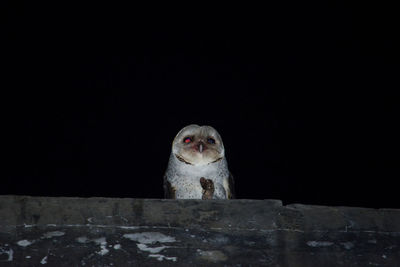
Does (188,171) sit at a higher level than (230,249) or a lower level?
higher

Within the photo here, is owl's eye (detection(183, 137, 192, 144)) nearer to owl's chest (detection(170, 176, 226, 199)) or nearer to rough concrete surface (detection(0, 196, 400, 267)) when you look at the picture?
owl's chest (detection(170, 176, 226, 199))

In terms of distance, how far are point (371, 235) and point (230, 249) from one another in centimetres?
65

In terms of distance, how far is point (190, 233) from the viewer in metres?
2.25

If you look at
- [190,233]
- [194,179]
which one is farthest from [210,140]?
[190,233]

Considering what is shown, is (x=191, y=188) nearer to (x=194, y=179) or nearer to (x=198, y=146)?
(x=194, y=179)

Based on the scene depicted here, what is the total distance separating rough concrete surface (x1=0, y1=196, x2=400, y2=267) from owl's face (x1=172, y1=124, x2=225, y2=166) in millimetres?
1558

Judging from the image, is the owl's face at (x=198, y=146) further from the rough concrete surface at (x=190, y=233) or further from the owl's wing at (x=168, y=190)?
the rough concrete surface at (x=190, y=233)

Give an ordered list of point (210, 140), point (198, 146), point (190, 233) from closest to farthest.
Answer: point (190, 233) → point (198, 146) → point (210, 140)

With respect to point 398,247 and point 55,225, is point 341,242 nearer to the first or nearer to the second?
point 398,247

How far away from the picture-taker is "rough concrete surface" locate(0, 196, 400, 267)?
6.80ft

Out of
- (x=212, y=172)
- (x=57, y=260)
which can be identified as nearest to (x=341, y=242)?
(x=57, y=260)

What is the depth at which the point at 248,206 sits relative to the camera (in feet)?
7.88

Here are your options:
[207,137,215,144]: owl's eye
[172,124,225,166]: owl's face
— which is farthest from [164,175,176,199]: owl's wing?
[207,137,215,144]: owl's eye

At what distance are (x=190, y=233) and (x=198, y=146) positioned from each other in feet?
5.77
